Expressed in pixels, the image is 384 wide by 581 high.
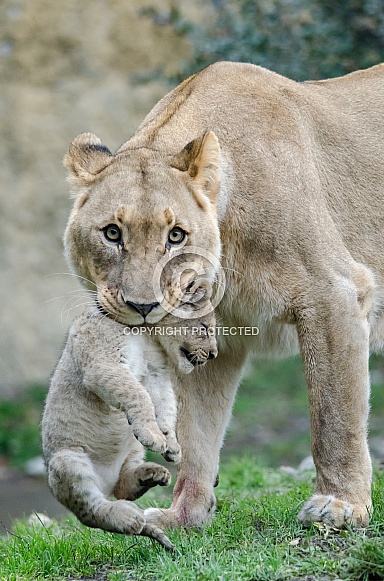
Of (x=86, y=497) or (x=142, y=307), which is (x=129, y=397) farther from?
(x=86, y=497)

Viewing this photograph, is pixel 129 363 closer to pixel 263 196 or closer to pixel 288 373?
pixel 263 196

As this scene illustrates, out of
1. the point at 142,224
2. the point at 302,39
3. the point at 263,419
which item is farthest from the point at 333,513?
the point at 263,419

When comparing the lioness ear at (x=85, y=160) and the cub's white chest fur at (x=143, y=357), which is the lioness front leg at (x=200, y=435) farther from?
the lioness ear at (x=85, y=160)

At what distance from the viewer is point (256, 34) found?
755cm

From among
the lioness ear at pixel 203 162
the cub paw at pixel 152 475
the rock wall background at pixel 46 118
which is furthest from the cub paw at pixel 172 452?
the rock wall background at pixel 46 118

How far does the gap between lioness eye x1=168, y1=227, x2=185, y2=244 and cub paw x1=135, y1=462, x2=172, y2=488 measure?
0.90 m

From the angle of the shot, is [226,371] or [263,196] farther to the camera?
[226,371]

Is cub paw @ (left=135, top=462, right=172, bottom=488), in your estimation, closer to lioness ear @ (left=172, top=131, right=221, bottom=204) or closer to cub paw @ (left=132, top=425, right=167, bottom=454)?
cub paw @ (left=132, top=425, right=167, bottom=454)

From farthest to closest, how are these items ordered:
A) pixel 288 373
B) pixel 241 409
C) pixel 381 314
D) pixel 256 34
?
pixel 288 373
pixel 241 409
pixel 256 34
pixel 381 314

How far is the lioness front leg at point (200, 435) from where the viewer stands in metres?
4.73

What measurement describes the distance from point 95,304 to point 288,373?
721 centimetres

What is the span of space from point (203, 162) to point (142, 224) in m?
0.47

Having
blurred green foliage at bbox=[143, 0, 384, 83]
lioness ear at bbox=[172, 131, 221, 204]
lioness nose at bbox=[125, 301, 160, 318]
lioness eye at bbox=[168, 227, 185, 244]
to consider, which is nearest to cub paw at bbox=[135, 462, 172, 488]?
lioness nose at bbox=[125, 301, 160, 318]

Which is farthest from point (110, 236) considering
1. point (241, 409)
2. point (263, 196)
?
point (241, 409)
